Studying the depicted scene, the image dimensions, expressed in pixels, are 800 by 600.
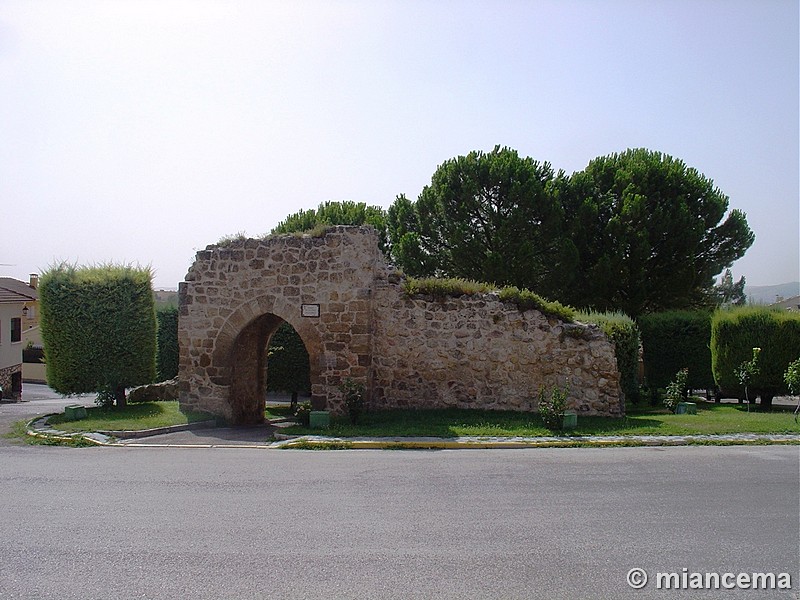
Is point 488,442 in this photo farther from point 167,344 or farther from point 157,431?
point 167,344

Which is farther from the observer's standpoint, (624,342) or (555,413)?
(624,342)

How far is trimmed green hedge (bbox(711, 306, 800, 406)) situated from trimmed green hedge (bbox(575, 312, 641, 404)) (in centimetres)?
218

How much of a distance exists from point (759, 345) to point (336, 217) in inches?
805

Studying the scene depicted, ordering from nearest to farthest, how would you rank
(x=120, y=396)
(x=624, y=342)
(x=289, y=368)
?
(x=120, y=396) → (x=624, y=342) → (x=289, y=368)

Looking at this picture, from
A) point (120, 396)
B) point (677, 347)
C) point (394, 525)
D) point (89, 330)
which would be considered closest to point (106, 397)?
point (120, 396)

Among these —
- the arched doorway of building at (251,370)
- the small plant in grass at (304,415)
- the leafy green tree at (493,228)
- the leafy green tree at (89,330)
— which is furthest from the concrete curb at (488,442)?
the leafy green tree at (493,228)

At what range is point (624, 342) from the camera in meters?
17.9

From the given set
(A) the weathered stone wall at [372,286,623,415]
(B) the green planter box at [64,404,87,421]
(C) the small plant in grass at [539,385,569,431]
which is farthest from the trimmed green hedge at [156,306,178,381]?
(C) the small plant in grass at [539,385,569,431]

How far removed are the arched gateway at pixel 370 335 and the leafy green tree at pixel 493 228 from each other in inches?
445

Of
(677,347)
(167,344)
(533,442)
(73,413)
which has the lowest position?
(533,442)

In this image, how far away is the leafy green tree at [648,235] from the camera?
88.0 ft

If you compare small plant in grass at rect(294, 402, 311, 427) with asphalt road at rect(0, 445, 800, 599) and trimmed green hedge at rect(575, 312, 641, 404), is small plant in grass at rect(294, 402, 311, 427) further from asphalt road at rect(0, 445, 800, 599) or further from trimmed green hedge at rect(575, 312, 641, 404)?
trimmed green hedge at rect(575, 312, 641, 404)

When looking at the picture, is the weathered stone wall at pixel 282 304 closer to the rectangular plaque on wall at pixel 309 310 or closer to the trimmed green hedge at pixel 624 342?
the rectangular plaque on wall at pixel 309 310

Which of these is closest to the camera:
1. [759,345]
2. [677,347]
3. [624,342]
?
[759,345]
